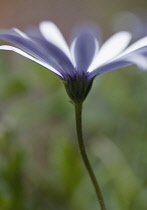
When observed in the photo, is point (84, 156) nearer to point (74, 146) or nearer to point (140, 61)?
point (140, 61)

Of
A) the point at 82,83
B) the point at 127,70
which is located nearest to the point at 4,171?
the point at 82,83

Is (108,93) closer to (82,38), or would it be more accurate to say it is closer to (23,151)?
(23,151)

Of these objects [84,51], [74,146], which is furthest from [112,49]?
[74,146]

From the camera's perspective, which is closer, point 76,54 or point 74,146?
point 76,54

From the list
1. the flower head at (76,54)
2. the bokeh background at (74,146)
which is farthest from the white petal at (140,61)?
the bokeh background at (74,146)

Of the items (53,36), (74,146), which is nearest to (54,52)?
(53,36)

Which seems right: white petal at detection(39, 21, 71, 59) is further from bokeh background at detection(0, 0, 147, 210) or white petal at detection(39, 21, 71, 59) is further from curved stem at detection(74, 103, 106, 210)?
bokeh background at detection(0, 0, 147, 210)
